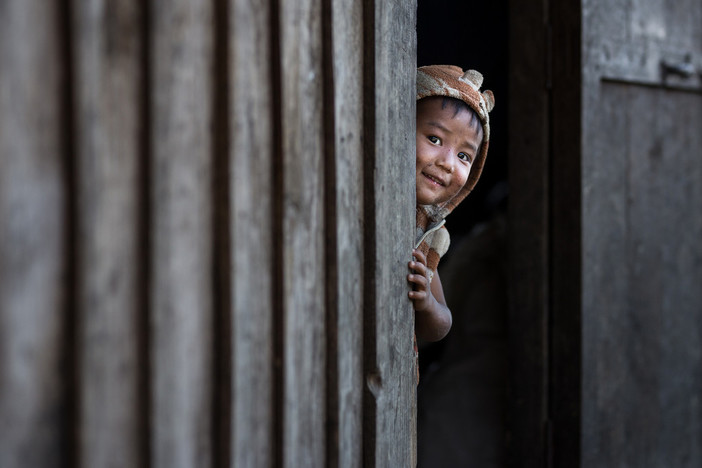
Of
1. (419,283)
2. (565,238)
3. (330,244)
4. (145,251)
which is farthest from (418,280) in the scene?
(565,238)

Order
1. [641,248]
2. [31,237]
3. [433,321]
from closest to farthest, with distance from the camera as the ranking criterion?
1. [31,237]
2. [433,321]
3. [641,248]

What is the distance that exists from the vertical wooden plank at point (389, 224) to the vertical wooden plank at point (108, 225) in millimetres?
450

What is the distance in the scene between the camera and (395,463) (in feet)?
4.09

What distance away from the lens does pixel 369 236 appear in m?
1.18

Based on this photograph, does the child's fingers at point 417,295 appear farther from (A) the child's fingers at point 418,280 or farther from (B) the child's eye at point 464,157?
(B) the child's eye at point 464,157

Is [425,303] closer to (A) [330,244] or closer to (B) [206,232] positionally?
(A) [330,244]

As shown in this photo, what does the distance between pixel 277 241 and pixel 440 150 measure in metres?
0.60

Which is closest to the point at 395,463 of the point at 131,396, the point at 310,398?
the point at 310,398

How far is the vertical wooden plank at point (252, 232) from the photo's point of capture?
0.96m

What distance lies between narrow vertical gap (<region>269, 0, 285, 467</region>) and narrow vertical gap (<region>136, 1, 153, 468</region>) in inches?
8.5

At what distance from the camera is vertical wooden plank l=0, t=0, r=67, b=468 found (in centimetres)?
75

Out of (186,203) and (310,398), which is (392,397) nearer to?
(310,398)

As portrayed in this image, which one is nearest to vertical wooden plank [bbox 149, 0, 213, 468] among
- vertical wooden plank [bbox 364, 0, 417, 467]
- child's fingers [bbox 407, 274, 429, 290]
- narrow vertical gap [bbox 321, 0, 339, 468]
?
narrow vertical gap [bbox 321, 0, 339, 468]

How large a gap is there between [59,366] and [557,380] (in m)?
2.14
